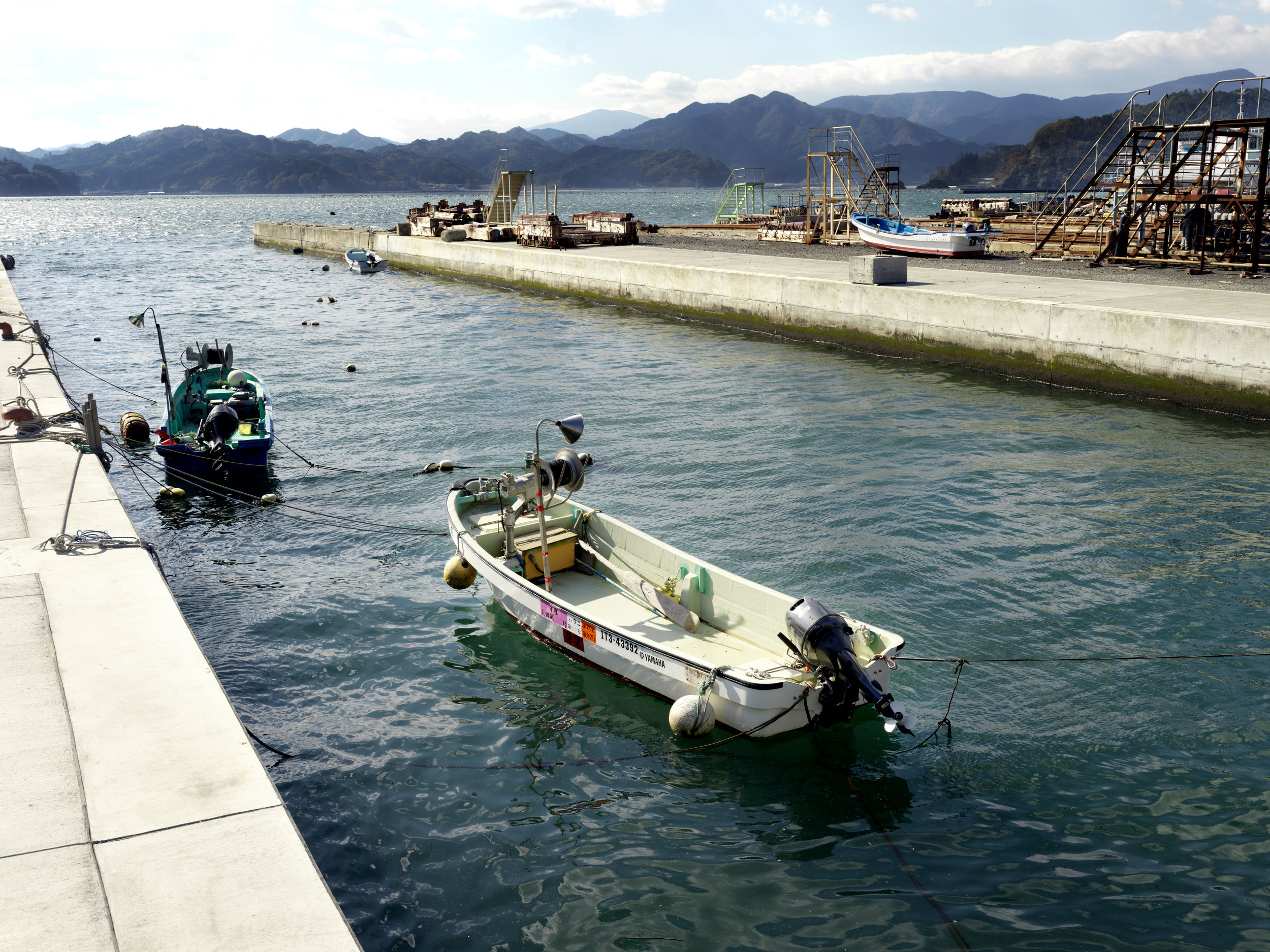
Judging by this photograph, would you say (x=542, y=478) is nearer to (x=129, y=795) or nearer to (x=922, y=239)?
(x=129, y=795)

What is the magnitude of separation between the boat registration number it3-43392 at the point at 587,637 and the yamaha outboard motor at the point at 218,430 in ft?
30.4

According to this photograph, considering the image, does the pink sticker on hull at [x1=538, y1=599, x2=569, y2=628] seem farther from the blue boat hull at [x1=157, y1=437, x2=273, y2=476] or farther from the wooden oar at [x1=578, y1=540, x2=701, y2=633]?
the blue boat hull at [x1=157, y1=437, x2=273, y2=476]

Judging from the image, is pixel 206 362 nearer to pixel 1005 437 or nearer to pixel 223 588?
pixel 223 588

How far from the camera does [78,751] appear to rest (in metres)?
6.89

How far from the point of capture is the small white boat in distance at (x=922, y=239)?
38.1 meters

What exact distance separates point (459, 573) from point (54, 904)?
6532mm

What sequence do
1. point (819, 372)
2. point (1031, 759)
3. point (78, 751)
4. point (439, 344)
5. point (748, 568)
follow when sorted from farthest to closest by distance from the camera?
point (439, 344)
point (819, 372)
point (748, 568)
point (1031, 759)
point (78, 751)

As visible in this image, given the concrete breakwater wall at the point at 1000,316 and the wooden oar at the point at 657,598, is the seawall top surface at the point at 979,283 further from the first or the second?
the wooden oar at the point at 657,598

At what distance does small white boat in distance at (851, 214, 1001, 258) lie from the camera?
3806cm

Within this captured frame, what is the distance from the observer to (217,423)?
1738 centimetres

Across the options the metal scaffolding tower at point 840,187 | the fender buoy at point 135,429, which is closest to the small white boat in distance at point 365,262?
the metal scaffolding tower at point 840,187

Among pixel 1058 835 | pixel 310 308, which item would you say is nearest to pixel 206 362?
pixel 1058 835

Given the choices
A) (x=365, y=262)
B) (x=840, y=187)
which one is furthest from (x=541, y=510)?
(x=365, y=262)

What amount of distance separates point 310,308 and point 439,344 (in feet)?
Result: 45.8
